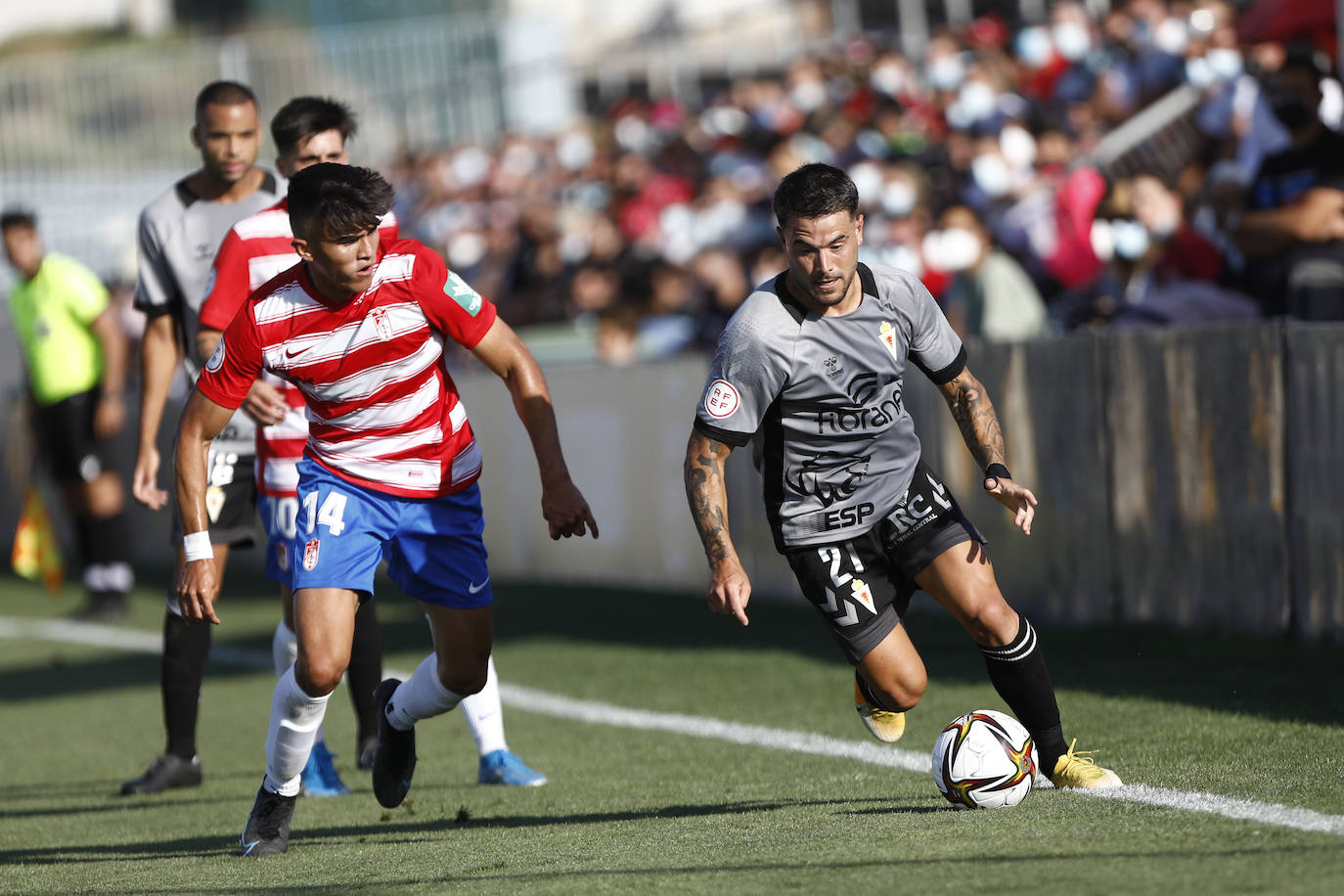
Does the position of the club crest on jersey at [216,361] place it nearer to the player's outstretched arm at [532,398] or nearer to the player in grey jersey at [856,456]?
the player's outstretched arm at [532,398]

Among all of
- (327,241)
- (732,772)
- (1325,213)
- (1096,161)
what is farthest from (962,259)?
(327,241)

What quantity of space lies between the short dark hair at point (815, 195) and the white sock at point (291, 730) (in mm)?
2219

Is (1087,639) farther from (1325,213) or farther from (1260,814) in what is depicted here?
(1260,814)

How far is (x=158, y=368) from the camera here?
24.4ft

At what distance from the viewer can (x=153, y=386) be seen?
7.44 m

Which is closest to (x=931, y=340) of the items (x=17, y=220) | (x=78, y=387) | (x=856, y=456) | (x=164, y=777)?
(x=856, y=456)

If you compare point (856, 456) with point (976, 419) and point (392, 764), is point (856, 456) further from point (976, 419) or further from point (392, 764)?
point (392, 764)

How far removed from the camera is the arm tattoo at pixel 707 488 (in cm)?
557

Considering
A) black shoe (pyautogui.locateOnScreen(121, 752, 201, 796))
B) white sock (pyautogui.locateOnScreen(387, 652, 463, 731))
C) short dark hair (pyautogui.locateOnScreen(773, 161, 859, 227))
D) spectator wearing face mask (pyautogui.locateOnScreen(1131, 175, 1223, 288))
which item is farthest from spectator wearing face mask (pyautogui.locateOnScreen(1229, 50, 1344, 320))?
black shoe (pyautogui.locateOnScreen(121, 752, 201, 796))

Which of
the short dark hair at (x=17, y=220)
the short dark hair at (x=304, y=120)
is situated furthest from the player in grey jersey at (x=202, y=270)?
the short dark hair at (x=17, y=220)

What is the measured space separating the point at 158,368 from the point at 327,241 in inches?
85.2

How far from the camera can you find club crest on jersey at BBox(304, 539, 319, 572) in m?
5.86

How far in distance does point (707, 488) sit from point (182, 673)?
10.4 feet

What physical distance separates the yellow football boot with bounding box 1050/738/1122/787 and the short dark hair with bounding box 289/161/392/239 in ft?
9.07
